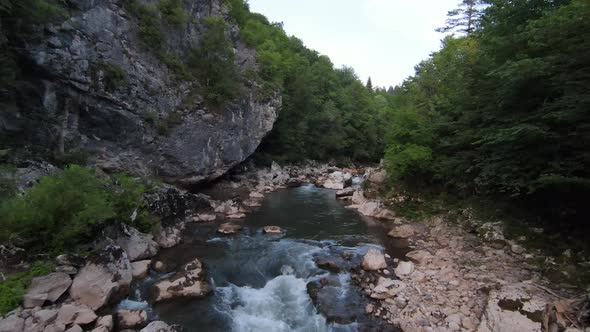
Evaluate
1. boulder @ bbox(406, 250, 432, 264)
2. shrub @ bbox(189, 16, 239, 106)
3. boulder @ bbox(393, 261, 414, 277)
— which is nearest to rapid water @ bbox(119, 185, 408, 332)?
boulder @ bbox(406, 250, 432, 264)

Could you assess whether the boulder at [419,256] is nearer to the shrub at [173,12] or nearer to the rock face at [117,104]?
the rock face at [117,104]

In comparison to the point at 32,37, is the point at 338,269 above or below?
below

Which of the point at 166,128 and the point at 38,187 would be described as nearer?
the point at 38,187

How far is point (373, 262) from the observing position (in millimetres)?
8680

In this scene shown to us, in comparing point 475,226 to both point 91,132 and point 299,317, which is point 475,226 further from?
point 91,132

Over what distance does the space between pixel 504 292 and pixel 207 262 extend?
772 cm

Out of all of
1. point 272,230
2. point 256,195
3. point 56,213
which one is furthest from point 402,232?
point 56,213

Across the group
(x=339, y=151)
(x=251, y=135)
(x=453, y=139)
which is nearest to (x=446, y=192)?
(x=453, y=139)

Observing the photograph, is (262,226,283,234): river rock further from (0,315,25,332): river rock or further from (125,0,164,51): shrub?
(125,0,164,51): shrub

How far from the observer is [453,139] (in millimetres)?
11367

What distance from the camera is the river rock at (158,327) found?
572 centimetres

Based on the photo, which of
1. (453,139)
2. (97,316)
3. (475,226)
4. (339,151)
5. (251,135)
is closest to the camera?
(97,316)

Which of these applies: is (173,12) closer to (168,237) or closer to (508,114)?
(168,237)

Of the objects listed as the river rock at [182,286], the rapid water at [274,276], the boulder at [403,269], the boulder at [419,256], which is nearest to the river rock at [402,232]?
the rapid water at [274,276]
